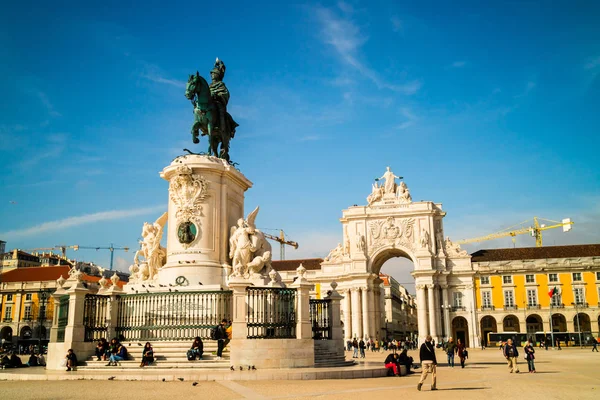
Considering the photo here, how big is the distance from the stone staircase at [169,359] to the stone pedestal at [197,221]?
2.28m

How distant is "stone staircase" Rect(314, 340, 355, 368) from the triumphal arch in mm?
49206

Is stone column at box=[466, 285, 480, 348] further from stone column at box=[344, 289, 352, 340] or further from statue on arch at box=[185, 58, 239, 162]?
statue on arch at box=[185, 58, 239, 162]

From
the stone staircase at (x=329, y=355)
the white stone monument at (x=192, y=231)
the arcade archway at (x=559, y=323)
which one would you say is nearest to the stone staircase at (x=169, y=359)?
the white stone monument at (x=192, y=231)

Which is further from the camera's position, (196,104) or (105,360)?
(196,104)

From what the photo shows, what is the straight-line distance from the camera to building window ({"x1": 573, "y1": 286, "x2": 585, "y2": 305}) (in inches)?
2517

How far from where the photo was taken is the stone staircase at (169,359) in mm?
14375

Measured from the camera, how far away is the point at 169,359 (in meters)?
14.9

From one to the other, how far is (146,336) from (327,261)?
2216 inches

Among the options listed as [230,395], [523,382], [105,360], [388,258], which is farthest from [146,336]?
[388,258]

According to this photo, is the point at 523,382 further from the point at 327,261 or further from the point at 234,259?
the point at 327,261

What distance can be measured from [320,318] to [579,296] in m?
56.8

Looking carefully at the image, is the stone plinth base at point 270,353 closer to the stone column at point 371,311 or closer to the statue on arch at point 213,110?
the statue on arch at point 213,110

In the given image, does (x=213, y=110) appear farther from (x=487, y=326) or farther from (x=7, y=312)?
(x=7, y=312)

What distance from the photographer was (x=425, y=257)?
218 ft
